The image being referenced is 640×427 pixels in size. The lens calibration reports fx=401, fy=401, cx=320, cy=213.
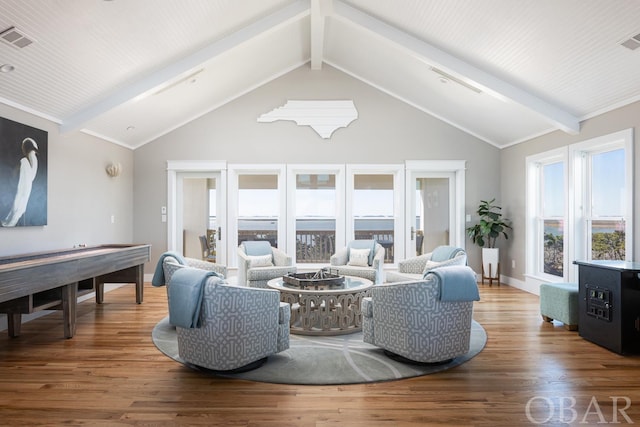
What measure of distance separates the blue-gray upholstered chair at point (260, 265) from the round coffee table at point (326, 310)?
1.31 meters

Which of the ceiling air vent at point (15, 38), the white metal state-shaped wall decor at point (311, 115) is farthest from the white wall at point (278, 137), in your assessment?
the ceiling air vent at point (15, 38)

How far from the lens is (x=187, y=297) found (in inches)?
111

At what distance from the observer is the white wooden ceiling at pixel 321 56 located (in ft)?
11.6

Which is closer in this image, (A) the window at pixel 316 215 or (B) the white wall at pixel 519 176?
(B) the white wall at pixel 519 176

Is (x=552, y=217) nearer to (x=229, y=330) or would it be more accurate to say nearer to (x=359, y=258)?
(x=359, y=258)

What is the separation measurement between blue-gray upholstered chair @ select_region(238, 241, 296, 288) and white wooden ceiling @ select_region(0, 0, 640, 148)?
2.49 m

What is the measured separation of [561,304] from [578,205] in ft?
5.16

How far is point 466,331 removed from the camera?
3180 mm

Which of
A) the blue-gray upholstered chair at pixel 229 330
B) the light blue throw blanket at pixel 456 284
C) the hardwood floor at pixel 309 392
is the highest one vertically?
the light blue throw blanket at pixel 456 284

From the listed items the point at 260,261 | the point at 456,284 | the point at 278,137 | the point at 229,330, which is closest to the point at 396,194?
the point at 278,137

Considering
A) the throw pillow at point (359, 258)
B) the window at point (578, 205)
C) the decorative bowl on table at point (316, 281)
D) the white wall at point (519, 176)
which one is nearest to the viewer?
the decorative bowl on table at point (316, 281)

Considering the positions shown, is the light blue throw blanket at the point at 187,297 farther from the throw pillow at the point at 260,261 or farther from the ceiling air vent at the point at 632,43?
the ceiling air vent at the point at 632,43

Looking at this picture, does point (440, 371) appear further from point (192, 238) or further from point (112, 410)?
point (192, 238)

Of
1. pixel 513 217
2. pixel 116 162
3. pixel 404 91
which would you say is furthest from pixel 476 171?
pixel 116 162
